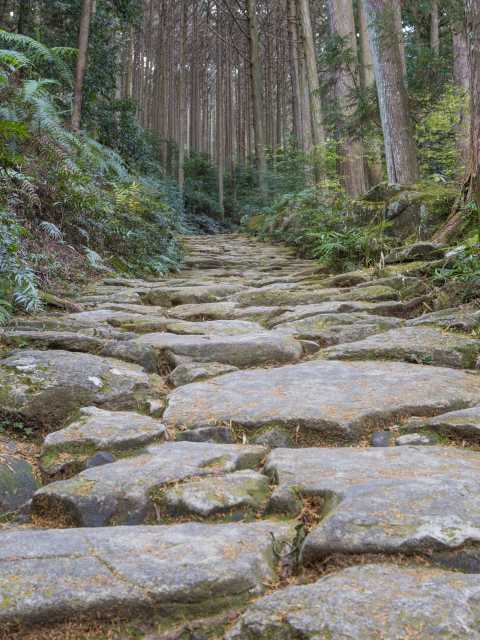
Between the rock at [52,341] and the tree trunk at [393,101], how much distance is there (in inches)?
269

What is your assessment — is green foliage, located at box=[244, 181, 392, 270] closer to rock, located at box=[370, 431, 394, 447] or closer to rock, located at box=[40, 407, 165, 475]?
rock, located at box=[370, 431, 394, 447]

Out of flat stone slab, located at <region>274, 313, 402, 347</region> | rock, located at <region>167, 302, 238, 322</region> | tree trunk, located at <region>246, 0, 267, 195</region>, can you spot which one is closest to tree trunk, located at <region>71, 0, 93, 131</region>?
rock, located at <region>167, 302, 238, 322</region>

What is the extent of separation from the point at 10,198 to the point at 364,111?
7.95 metres

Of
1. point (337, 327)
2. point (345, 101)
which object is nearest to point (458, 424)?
point (337, 327)

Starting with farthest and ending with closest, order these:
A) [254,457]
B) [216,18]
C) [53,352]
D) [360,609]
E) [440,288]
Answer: [216,18] → [440,288] → [53,352] → [254,457] → [360,609]

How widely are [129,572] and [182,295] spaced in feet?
14.2

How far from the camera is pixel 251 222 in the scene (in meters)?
17.0

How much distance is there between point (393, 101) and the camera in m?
9.05

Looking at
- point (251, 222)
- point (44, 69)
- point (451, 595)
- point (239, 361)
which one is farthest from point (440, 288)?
point (251, 222)

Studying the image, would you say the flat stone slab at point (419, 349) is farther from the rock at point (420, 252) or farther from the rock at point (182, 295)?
the rock at point (182, 295)

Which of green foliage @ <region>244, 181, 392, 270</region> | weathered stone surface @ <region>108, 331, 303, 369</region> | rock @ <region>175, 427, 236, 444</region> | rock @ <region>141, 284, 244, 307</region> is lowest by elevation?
rock @ <region>175, 427, 236, 444</region>

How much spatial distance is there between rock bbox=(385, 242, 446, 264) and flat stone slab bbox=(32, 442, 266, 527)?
12.8 ft

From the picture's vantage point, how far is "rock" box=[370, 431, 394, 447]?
2053 mm

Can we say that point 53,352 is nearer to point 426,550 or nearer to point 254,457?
point 254,457
